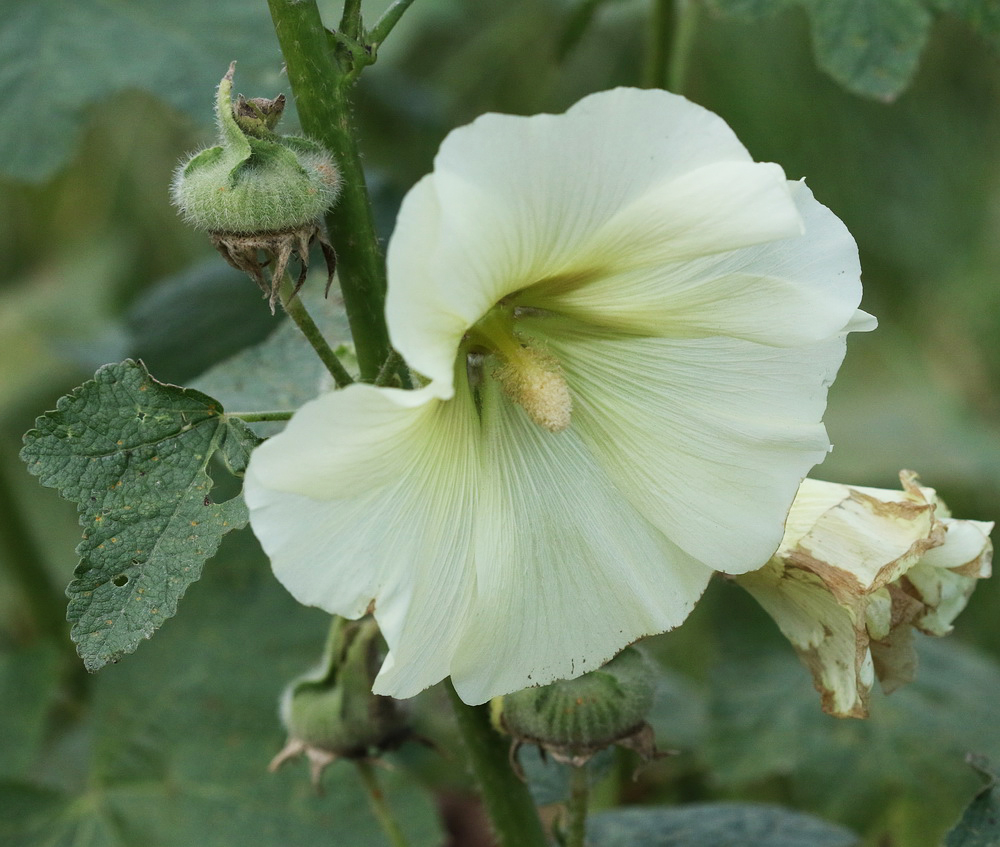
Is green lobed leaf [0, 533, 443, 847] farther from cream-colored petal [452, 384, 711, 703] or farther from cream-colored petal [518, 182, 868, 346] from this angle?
cream-colored petal [518, 182, 868, 346]

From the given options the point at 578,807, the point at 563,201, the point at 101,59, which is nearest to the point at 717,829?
the point at 578,807

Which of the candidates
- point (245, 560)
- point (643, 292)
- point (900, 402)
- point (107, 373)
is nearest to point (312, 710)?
point (107, 373)

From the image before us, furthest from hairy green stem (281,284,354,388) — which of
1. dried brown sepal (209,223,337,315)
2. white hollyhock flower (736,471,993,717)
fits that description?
white hollyhock flower (736,471,993,717)

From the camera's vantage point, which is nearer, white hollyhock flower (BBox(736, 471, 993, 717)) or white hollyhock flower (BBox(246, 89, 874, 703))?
white hollyhock flower (BBox(246, 89, 874, 703))

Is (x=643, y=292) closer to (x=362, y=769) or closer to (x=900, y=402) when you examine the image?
(x=362, y=769)

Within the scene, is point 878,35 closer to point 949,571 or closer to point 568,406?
point 949,571
